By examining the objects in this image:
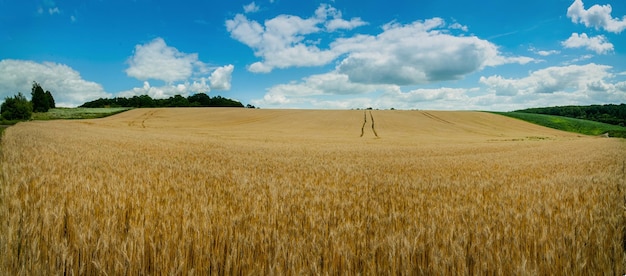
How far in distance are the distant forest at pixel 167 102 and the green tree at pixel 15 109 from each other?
1758 inches

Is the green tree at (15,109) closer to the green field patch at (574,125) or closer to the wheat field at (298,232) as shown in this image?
the wheat field at (298,232)

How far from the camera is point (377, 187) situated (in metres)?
6.49

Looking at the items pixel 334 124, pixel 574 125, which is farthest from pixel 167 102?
pixel 574 125

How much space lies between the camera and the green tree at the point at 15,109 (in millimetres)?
80812

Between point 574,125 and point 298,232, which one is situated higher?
point 298,232

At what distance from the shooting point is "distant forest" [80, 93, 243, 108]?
132m

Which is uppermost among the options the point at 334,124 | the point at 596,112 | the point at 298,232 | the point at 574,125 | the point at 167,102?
the point at 167,102

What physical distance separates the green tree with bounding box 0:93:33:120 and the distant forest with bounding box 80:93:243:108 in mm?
44658

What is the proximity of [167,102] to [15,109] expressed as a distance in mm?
53894

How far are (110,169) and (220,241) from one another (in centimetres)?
648

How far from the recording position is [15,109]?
8175 cm

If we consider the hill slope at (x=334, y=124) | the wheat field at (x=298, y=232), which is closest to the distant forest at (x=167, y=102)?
the hill slope at (x=334, y=124)

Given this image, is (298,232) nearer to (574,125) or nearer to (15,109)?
(574,125)

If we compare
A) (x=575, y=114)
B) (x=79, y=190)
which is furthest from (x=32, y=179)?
(x=575, y=114)
